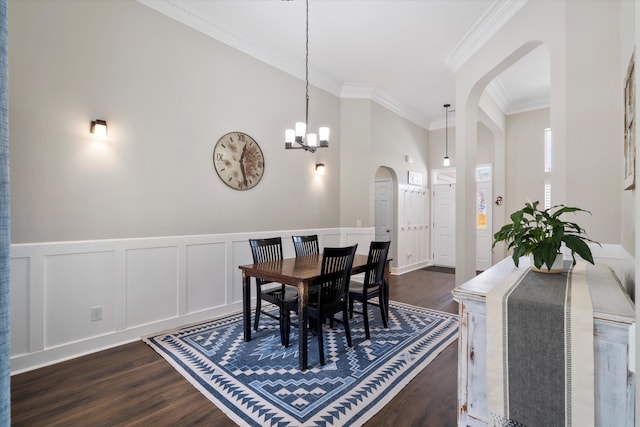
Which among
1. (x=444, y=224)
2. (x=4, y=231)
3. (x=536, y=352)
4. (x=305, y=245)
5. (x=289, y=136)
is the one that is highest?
(x=289, y=136)

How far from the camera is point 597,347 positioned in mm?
1278

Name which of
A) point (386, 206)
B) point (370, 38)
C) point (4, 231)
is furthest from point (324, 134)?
point (386, 206)

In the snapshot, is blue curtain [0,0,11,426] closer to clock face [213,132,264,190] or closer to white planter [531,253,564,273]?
white planter [531,253,564,273]

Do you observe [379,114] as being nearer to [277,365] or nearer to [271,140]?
[271,140]

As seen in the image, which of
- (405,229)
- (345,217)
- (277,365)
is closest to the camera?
(277,365)

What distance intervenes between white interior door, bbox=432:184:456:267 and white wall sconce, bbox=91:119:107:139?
670cm

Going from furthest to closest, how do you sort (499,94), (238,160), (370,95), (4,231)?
1. (499,94)
2. (370,95)
3. (238,160)
4. (4,231)

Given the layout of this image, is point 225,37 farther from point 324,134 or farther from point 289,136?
point 324,134

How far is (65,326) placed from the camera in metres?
2.68

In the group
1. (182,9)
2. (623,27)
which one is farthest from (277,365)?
(182,9)

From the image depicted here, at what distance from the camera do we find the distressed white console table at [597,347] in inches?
48.9

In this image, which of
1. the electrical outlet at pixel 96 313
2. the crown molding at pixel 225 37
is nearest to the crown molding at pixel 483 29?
the crown molding at pixel 225 37

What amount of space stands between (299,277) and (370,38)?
3.27 meters

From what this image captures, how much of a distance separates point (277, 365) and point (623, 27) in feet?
11.6
